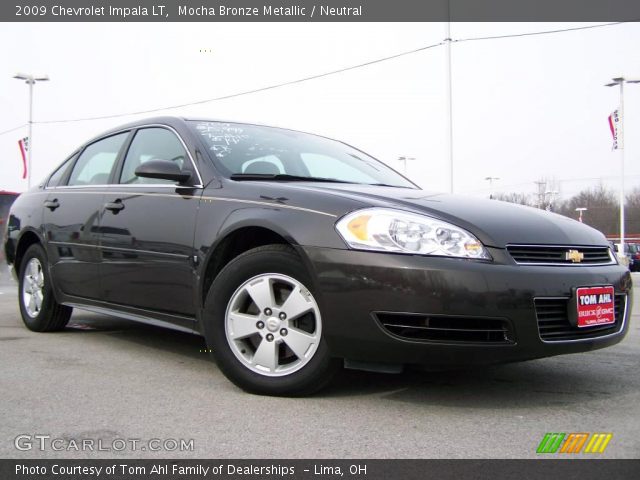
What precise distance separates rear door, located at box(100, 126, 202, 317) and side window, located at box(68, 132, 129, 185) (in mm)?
212

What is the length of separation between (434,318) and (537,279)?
48cm

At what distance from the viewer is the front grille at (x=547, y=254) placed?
112 inches

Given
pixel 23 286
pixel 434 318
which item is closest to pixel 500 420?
pixel 434 318

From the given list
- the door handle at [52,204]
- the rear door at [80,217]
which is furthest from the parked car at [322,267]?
the door handle at [52,204]

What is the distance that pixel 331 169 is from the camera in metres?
4.13

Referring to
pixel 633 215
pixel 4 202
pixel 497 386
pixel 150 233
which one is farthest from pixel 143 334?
pixel 633 215

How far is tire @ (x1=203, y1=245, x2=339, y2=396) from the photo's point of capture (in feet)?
9.59

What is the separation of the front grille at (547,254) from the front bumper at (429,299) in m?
0.06

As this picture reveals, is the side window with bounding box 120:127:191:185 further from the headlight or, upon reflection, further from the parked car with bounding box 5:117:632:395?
the headlight

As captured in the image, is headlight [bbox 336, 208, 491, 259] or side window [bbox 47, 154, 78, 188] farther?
side window [bbox 47, 154, 78, 188]

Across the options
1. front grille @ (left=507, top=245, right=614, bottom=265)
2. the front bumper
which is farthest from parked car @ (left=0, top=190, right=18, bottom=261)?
front grille @ (left=507, top=245, right=614, bottom=265)

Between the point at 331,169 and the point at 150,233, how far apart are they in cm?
121

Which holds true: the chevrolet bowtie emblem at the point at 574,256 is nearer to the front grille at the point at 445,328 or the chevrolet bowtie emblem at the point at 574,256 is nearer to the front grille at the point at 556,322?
the front grille at the point at 556,322

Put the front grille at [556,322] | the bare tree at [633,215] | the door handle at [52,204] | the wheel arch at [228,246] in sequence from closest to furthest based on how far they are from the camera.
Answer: the front grille at [556,322] → the wheel arch at [228,246] → the door handle at [52,204] → the bare tree at [633,215]
